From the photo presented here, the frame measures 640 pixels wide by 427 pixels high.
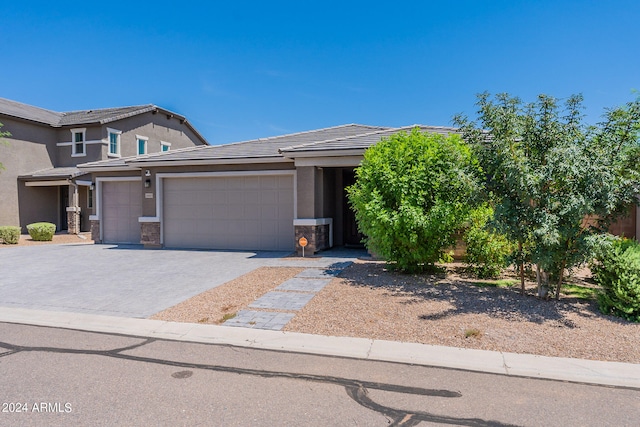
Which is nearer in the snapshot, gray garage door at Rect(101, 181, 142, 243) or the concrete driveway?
the concrete driveway

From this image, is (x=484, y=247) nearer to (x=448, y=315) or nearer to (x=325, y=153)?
(x=448, y=315)

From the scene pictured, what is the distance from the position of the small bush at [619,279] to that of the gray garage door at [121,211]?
52.5ft

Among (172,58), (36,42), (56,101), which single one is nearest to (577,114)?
(172,58)

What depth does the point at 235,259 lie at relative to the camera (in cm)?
1215

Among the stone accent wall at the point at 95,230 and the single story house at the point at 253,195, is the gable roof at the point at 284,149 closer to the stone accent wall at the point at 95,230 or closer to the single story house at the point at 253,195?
the single story house at the point at 253,195

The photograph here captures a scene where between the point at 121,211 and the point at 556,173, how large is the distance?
16.5 meters

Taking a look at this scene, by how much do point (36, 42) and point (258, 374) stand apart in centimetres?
1805

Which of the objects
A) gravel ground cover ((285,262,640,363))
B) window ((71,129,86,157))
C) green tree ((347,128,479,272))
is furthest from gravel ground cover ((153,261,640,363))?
window ((71,129,86,157))

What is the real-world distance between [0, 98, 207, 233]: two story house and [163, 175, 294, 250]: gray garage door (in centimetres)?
948

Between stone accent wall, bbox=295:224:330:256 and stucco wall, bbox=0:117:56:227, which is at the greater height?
stucco wall, bbox=0:117:56:227

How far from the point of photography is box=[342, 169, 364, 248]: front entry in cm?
1484

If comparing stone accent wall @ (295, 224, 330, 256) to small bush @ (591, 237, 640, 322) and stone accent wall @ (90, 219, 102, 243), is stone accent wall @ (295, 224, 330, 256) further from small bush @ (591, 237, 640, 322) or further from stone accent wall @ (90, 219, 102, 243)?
stone accent wall @ (90, 219, 102, 243)

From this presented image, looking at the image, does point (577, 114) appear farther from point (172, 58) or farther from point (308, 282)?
point (172, 58)

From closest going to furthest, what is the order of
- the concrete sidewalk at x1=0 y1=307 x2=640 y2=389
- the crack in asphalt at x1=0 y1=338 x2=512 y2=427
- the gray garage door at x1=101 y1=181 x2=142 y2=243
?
the crack in asphalt at x1=0 y1=338 x2=512 y2=427, the concrete sidewalk at x1=0 y1=307 x2=640 y2=389, the gray garage door at x1=101 y1=181 x2=142 y2=243
